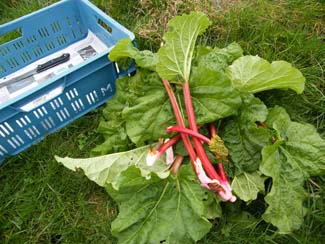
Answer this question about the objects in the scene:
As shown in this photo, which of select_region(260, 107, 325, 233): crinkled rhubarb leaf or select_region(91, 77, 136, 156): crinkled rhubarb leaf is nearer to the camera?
select_region(260, 107, 325, 233): crinkled rhubarb leaf

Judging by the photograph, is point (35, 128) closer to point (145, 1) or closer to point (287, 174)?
point (145, 1)

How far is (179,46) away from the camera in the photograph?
1490 mm

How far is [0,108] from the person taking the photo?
1488 millimetres

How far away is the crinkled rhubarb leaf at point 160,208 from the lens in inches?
51.3

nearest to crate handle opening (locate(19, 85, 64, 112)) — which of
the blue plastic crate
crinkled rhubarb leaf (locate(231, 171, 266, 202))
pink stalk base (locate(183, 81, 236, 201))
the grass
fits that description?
the blue plastic crate

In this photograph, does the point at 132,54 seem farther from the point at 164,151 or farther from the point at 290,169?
the point at 290,169

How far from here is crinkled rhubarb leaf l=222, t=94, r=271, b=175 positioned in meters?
1.41

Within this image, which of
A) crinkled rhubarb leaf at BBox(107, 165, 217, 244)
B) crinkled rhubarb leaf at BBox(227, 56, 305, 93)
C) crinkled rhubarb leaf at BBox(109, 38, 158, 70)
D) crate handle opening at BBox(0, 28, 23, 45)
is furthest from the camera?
crate handle opening at BBox(0, 28, 23, 45)

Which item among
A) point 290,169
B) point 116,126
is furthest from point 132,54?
point 290,169

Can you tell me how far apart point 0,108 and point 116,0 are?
1.08m

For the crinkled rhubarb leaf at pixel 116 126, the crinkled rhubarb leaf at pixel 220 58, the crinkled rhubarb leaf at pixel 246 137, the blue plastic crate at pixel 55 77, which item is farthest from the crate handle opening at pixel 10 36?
the crinkled rhubarb leaf at pixel 246 137

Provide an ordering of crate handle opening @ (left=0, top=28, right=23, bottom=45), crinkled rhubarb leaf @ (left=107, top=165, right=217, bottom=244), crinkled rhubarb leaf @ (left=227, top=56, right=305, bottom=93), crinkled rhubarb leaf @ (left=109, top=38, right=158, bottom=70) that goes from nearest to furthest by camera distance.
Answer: crinkled rhubarb leaf @ (left=107, top=165, right=217, bottom=244), crinkled rhubarb leaf @ (left=227, top=56, right=305, bottom=93), crinkled rhubarb leaf @ (left=109, top=38, right=158, bottom=70), crate handle opening @ (left=0, top=28, right=23, bottom=45)

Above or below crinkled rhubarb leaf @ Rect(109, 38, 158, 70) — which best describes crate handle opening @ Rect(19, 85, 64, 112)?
below

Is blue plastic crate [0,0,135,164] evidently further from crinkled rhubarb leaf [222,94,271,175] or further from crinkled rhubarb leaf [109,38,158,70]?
crinkled rhubarb leaf [222,94,271,175]
